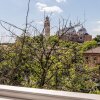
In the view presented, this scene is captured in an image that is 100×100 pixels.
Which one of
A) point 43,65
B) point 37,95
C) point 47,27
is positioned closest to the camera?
point 37,95

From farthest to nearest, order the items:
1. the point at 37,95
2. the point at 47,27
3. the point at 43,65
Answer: the point at 47,27 → the point at 43,65 → the point at 37,95

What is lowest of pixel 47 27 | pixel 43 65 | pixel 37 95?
pixel 37 95

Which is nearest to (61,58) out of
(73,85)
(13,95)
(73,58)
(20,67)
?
(73,58)

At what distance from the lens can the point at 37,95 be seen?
1.10m

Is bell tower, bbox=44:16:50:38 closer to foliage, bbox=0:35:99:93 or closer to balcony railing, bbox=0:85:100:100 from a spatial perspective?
foliage, bbox=0:35:99:93

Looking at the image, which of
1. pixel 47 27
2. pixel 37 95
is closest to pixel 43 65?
pixel 47 27

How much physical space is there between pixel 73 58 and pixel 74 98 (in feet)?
8.23

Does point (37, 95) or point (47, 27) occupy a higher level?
point (47, 27)

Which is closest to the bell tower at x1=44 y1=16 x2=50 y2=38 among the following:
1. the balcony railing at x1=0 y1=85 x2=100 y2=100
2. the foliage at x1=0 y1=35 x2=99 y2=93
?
the foliage at x1=0 y1=35 x2=99 y2=93

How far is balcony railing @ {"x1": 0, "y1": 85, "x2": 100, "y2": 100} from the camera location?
3.24 feet

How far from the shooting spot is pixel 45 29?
3361mm

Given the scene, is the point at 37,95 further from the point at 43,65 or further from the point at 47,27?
the point at 47,27

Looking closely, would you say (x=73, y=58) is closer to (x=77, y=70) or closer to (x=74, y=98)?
(x=77, y=70)

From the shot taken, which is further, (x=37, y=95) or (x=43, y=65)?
(x=43, y=65)
